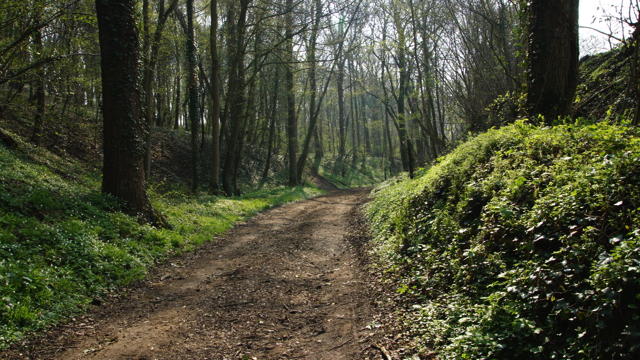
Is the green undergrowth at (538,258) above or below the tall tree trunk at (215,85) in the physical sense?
below

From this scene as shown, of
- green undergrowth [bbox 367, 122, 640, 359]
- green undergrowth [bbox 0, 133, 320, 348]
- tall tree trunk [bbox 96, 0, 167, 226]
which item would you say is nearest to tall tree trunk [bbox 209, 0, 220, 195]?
green undergrowth [bbox 0, 133, 320, 348]

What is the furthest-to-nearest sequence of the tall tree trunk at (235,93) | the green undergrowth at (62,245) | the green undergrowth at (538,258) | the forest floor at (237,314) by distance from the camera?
the tall tree trunk at (235,93), the green undergrowth at (62,245), the forest floor at (237,314), the green undergrowth at (538,258)

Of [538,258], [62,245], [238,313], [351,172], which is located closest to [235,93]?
[62,245]

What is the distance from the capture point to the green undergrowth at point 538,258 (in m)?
2.61

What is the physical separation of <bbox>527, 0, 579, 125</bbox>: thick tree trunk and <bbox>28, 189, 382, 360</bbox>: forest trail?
5.05 m

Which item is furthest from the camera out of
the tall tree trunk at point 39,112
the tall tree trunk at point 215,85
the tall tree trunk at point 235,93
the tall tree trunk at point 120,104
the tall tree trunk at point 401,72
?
the tall tree trunk at point 401,72

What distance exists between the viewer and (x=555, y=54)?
21.9 ft

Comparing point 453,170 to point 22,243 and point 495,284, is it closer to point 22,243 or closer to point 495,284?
point 495,284

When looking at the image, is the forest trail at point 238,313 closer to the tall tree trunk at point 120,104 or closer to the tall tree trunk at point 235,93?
the tall tree trunk at point 120,104

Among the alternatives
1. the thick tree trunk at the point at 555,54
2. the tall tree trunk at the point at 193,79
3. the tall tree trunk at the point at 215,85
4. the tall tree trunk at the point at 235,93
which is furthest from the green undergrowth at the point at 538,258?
the tall tree trunk at the point at 235,93

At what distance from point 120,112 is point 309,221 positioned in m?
6.47

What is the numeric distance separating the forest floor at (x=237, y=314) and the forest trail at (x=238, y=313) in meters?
0.01

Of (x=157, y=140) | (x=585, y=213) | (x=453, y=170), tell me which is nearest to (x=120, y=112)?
(x=453, y=170)

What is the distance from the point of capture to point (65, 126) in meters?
14.8
